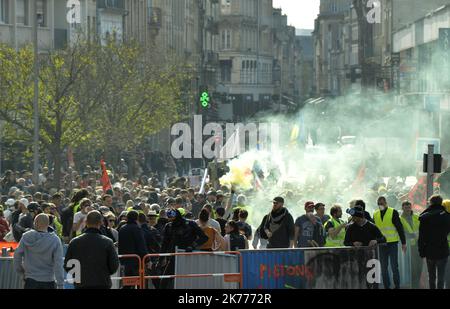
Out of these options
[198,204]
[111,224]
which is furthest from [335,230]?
[198,204]

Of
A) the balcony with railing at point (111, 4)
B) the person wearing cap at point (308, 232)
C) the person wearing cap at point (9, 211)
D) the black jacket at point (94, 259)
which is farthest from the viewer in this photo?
the balcony with railing at point (111, 4)

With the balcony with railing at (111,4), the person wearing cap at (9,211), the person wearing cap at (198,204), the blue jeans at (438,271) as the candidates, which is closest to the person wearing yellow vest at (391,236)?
the blue jeans at (438,271)

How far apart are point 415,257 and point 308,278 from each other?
463 centimetres

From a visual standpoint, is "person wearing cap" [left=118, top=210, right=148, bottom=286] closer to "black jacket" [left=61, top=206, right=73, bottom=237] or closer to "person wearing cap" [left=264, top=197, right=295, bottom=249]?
"person wearing cap" [left=264, top=197, right=295, bottom=249]

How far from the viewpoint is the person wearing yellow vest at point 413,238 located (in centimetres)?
2269

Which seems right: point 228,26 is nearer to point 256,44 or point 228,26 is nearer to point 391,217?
point 256,44

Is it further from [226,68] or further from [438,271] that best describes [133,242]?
[226,68]

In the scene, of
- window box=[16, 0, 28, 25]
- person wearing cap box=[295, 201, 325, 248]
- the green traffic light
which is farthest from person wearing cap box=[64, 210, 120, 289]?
window box=[16, 0, 28, 25]

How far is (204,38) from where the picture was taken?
12588 cm

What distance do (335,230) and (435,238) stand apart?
216 cm

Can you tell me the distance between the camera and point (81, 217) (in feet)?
72.0

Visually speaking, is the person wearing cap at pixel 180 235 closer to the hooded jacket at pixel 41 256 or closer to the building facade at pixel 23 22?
the hooded jacket at pixel 41 256

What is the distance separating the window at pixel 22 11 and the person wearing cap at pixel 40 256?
156 feet
